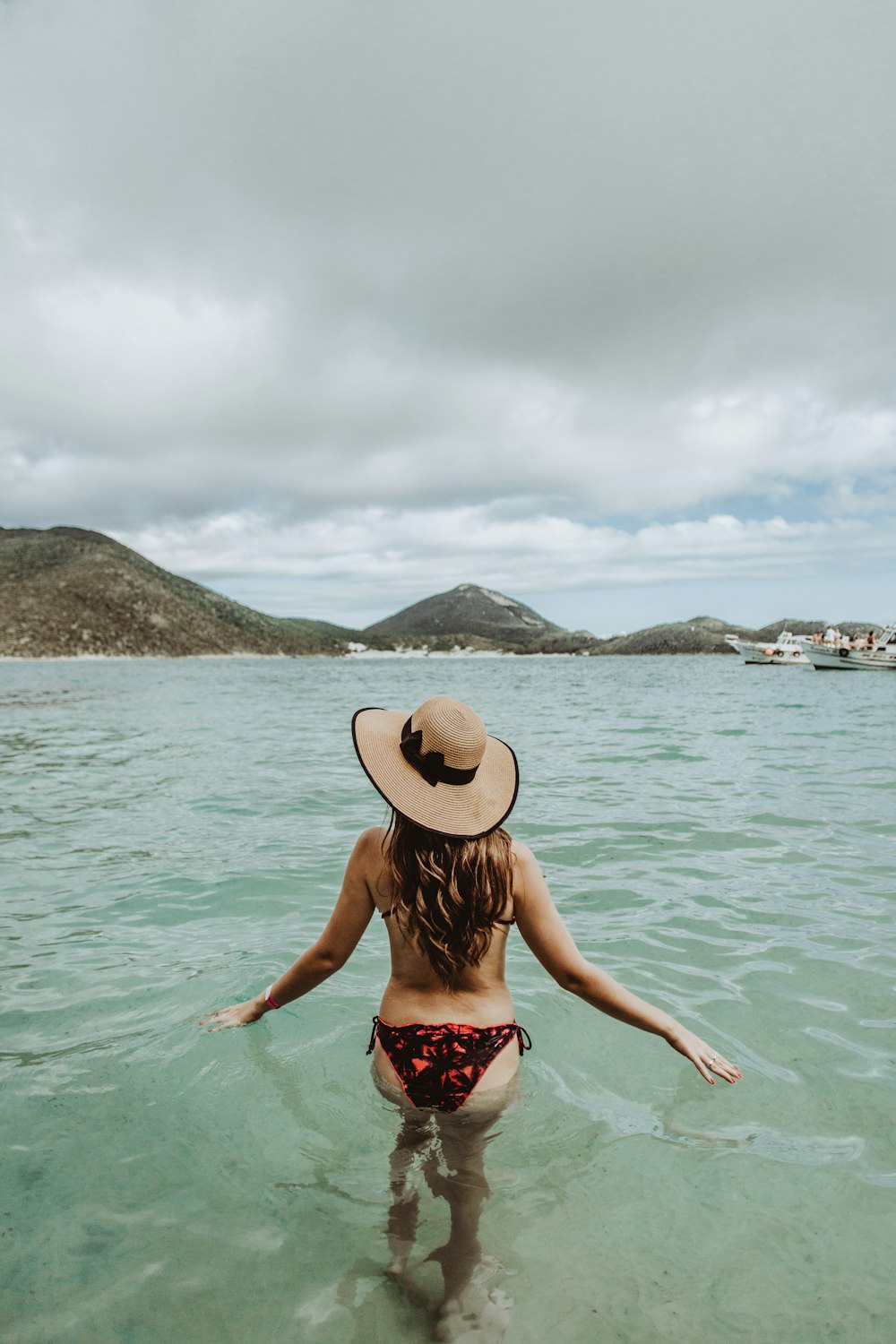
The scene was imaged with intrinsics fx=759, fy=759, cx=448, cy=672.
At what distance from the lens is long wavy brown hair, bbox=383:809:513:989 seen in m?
2.69

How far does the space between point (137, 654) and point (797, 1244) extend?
138 m

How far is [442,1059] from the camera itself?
2867 mm

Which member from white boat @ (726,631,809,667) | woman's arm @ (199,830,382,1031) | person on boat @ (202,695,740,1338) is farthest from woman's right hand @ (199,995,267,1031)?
white boat @ (726,631,809,667)

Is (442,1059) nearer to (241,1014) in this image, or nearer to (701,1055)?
(701,1055)

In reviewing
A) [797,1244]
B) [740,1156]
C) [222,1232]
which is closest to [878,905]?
[740,1156]

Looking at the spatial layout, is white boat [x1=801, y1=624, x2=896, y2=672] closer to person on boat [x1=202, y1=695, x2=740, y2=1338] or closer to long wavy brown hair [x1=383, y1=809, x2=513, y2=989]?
person on boat [x1=202, y1=695, x2=740, y2=1338]

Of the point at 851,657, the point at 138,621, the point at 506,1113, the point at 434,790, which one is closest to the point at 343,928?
the point at 434,790

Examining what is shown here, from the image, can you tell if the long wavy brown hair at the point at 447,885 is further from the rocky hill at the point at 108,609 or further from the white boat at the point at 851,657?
the rocky hill at the point at 108,609

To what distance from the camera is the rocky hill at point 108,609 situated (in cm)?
12512

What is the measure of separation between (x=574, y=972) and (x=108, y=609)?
148282mm

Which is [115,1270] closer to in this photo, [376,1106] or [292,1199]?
[292,1199]

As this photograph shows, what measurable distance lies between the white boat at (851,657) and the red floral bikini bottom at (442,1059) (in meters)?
66.5

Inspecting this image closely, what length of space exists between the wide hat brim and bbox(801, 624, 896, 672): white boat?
66632 millimetres

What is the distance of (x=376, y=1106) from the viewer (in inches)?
156
